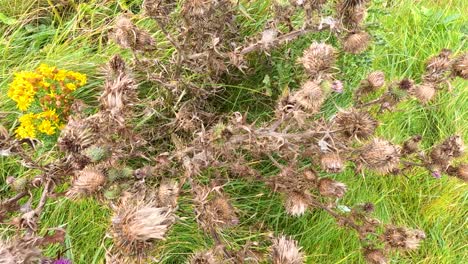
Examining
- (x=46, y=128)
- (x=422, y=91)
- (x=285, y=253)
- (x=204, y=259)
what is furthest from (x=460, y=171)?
(x=46, y=128)

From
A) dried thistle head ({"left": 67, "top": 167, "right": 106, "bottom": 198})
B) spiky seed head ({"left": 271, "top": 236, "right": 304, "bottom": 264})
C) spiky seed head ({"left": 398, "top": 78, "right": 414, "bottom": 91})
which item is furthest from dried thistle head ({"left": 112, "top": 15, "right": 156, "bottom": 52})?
spiky seed head ({"left": 398, "top": 78, "right": 414, "bottom": 91})

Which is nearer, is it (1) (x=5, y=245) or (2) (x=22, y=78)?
(1) (x=5, y=245)

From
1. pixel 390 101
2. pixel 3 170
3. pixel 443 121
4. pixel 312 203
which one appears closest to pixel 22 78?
pixel 3 170

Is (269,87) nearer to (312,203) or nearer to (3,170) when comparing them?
(312,203)

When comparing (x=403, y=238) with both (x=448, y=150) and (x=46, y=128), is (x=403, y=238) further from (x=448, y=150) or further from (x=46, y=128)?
(x=46, y=128)

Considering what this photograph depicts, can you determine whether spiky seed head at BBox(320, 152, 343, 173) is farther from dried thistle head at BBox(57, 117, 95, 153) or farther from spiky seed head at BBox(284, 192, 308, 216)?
dried thistle head at BBox(57, 117, 95, 153)
